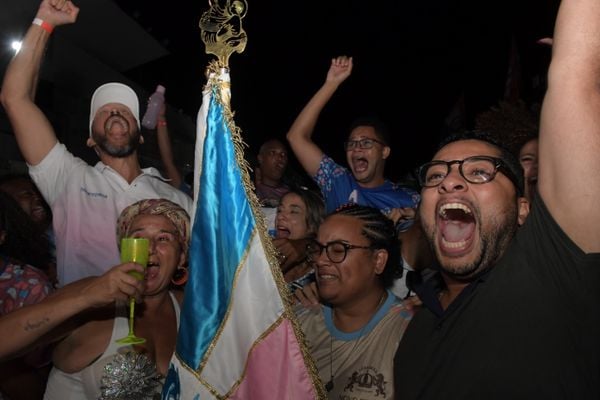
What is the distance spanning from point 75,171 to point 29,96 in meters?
0.51

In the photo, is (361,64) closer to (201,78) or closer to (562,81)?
(201,78)

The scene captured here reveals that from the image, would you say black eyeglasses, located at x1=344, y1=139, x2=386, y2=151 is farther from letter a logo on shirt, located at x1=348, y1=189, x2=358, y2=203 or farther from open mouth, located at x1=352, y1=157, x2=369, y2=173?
letter a logo on shirt, located at x1=348, y1=189, x2=358, y2=203

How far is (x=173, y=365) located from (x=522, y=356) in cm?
137

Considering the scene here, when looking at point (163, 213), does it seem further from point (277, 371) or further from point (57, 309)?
point (277, 371)

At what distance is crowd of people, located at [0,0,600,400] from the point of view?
126cm

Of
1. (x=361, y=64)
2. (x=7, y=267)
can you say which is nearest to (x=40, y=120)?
(x=7, y=267)

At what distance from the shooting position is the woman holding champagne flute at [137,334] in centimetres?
223

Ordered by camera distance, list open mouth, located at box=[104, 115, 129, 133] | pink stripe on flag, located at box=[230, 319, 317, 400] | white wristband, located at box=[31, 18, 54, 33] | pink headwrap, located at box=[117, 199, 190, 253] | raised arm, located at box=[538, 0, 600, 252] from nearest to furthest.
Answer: raised arm, located at box=[538, 0, 600, 252] → pink stripe on flag, located at box=[230, 319, 317, 400] → pink headwrap, located at box=[117, 199, 190, 253] → white wristband, located at box=[31, 18, 54, 33] → open mouth, located at box=[104, 115, 129, 133]

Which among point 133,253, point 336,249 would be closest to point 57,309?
point 133,253

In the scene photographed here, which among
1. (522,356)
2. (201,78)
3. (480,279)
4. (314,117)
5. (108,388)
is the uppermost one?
(201,78)

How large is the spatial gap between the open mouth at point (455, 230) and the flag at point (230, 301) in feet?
2.18

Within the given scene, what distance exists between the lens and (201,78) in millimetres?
12148

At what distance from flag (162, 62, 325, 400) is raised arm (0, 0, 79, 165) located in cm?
150

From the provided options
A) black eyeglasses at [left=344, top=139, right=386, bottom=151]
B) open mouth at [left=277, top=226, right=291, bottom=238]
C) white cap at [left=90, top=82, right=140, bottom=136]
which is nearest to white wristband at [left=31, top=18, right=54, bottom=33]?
white cap at [left=90, top=82, right=140, bottom=136]
